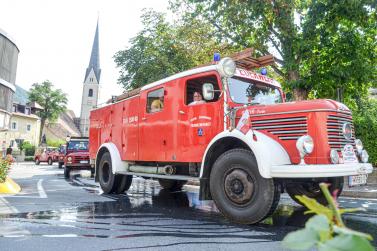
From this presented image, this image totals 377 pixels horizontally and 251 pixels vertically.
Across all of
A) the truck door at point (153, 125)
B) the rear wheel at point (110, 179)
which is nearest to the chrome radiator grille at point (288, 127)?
the truck door at point (153, 125)

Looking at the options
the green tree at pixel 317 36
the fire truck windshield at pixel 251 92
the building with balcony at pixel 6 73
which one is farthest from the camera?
the building with balcony at pixel 6 73

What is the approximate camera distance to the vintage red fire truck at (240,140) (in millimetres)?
5348

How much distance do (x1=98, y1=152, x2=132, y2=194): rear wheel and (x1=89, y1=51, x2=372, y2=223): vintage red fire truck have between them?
2.76 ft

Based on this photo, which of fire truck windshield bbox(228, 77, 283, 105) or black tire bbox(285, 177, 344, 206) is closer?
black tire bbox(285, 177, 344, 206)

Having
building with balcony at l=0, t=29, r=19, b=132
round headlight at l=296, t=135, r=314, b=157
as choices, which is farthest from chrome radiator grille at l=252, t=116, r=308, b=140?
building with balcony at l=0, t=29, r=19, b=132

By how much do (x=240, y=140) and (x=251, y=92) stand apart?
161 cm

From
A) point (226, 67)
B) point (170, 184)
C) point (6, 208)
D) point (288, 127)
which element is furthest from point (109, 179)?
point (288, 127)

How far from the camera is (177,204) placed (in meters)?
7.90

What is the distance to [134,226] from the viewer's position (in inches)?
208

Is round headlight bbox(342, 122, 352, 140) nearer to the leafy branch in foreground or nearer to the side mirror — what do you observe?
the side mirror

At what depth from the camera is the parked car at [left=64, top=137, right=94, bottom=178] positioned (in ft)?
57.2

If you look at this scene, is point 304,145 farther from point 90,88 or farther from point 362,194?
point 90,88

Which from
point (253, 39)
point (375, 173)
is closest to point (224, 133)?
point (375, 173)

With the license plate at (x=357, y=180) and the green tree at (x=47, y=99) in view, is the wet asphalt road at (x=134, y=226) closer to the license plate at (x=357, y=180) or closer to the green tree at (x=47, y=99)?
the license plate at (x=357, y=180)
